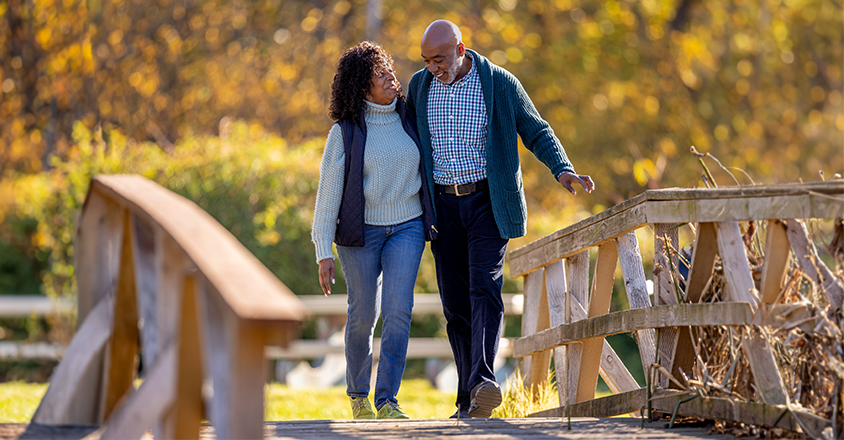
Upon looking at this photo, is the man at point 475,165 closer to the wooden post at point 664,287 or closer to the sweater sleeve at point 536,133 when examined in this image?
the sweater sleeve at point 536,133

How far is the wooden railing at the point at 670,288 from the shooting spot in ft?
9.66

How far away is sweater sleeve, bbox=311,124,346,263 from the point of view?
407 cm

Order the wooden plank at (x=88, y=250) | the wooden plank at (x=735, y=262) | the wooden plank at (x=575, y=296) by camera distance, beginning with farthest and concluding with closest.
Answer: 1. the wooden plank at (x=575, y=296)
2. the wooden plank at (x=88, y=250)
3. the wooden plank at (x=735, y=262)

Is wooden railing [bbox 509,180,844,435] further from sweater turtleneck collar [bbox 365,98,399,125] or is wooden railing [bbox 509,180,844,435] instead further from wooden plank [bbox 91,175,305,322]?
wooden plank [bbox 91,175,305,322]

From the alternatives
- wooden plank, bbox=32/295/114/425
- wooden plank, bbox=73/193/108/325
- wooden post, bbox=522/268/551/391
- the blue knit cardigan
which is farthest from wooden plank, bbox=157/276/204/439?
wooden post, bbox=522/268/551/391

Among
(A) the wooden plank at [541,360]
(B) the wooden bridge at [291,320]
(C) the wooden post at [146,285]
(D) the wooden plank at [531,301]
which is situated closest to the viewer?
(B) the wooden bridge at [291,320]

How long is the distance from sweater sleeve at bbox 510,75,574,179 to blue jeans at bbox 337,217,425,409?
64 centimetres

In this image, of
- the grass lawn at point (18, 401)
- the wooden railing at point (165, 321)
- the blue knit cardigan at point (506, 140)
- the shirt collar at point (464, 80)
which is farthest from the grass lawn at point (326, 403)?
the shirt collar at point (464, 80)

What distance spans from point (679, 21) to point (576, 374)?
15.6 m

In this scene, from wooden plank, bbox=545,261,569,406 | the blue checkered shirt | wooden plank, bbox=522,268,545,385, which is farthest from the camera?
wooden plank, bbox=522,268,545,385

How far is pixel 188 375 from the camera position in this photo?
7.26 ft

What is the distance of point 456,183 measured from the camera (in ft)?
13.6

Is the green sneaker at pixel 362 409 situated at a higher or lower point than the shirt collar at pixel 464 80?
lower

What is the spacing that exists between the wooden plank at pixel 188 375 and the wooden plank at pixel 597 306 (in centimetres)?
216
